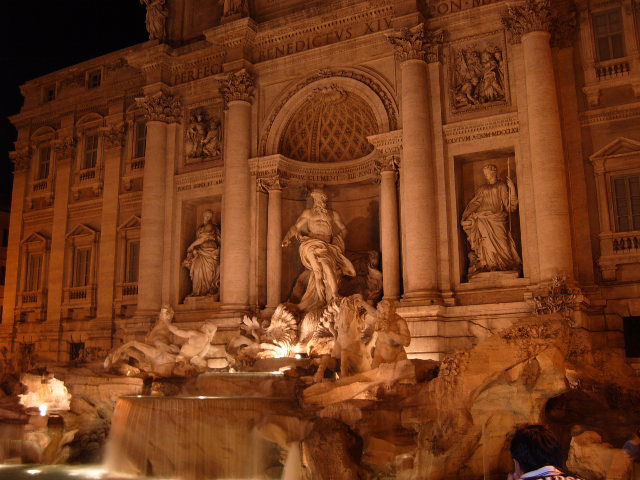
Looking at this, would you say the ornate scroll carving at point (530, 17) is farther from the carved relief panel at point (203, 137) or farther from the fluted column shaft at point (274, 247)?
the carved relief panel at point (203, 137)

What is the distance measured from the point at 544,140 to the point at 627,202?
102 inches

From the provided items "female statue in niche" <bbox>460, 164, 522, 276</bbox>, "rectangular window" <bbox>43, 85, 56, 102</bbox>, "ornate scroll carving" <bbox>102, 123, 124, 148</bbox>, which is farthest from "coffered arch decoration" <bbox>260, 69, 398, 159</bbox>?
"rectangular window" <bbox>43, 85, 56, 102</bbox>

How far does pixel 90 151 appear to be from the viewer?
27.5 metres

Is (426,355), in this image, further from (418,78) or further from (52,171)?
(52,171)

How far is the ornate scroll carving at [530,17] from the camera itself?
1802 cm

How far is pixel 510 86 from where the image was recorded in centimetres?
1867

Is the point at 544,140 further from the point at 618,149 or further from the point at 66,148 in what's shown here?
the point at 66,148

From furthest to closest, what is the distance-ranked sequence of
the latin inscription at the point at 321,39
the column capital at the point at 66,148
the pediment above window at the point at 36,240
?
the column capital at the point at 66,148 < the pediment above window at the point at 36,240 < the latin inscription at the point at 321,39

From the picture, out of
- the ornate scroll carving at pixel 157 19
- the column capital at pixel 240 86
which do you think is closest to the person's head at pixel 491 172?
the column capital at pixel 240 86

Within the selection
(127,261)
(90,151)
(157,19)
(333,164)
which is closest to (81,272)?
(127,261)

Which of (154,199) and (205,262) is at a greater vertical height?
(154,199)

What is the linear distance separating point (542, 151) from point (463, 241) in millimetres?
3152

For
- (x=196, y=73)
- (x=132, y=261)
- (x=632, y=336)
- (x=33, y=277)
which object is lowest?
(x=632, y=336)

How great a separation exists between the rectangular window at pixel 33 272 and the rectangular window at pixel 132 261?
4.64m
